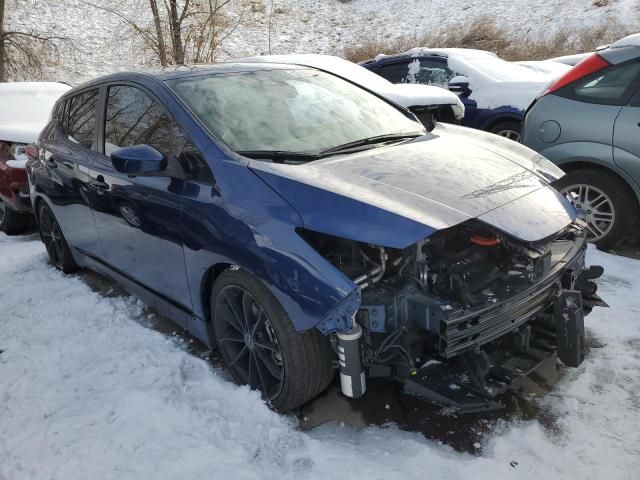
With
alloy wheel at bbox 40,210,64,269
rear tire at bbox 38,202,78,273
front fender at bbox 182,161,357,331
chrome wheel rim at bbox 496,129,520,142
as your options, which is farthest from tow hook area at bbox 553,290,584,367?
chrome wheel rim at bbox 496,129,520,142

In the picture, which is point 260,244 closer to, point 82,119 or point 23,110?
point 82,119

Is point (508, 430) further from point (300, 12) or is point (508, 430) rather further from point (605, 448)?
point (300, 12)

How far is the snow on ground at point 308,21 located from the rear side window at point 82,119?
1411 cm

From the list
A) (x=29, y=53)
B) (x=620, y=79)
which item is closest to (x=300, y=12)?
(x=29, y=53)

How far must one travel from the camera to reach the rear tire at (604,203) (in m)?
4.24

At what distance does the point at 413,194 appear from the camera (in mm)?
2307

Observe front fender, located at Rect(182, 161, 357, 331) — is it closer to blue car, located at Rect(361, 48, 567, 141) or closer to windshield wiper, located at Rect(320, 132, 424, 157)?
windshield wiper, located at Rect(320, 132, 424, 157)

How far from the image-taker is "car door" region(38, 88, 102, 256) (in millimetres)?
3746

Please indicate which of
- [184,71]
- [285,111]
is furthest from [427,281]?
[184,71]

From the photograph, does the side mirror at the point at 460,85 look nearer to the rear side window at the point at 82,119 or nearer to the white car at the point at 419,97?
the white car at the point at 419,97

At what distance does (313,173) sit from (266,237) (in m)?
0.39

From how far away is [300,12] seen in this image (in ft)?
80.3

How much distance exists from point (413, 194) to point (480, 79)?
5.24 m

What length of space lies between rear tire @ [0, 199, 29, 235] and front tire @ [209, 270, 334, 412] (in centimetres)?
438
